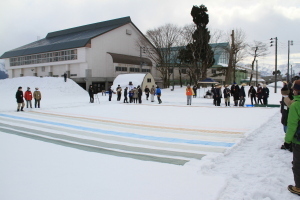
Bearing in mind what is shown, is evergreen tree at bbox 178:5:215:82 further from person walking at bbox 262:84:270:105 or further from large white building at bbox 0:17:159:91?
person walking at bbox 262:84:270:105

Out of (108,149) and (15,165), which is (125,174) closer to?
(108,149)

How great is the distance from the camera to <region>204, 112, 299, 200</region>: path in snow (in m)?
3.50

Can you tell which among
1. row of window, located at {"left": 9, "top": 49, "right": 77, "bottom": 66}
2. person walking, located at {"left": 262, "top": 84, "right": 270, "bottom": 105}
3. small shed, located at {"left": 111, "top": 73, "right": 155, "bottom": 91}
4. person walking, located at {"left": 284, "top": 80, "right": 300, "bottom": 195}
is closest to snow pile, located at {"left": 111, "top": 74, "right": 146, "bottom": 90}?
small shed, located at {"left": 111, "top": 73, "right": 155, "bottom": 91}

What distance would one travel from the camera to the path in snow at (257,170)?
3504 mm

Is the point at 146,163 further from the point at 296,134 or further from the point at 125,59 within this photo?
the point at 125,59

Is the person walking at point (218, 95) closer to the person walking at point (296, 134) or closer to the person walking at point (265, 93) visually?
the person walking at point (265, 93)

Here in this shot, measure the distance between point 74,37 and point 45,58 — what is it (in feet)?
22.9

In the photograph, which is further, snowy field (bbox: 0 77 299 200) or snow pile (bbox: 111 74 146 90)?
snow pile (bbox: 111 74 146 90)

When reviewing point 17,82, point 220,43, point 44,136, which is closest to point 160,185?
point 44,136

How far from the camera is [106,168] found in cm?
473

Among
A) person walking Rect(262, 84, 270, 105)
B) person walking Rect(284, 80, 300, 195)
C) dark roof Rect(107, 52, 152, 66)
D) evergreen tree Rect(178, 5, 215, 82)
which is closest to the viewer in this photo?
person walking Rect(284, 80, 300, 195)

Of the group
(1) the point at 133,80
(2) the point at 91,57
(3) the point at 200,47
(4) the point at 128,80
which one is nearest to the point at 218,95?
(1) the point at 133,80

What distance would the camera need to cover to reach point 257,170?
A: 14.5ft

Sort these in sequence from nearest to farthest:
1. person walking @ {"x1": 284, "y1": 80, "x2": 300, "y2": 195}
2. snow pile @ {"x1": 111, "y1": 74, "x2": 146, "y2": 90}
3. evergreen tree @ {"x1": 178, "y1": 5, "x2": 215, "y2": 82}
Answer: person walking @ {"x1": 284, "y1": 80, "x2": 300, "y2": 195} < snow pile @ {"x1": 111, "y1": 74, "x2": 146, "y2": 90} < evergreen tree @ {"x1": 178, "y1": 5, "x2": 215, "y2": 82}
